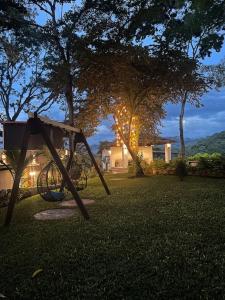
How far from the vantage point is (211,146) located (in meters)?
46.0

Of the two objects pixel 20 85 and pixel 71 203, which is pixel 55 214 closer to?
pixel 71 203

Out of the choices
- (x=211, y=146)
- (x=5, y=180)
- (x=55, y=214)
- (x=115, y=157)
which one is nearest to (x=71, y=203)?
(x=55, y=214)

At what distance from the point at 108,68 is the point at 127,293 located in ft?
51.6

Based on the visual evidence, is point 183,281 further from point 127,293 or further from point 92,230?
point 92,230

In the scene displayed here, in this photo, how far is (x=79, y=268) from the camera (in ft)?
13.9

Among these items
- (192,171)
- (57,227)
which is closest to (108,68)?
(192,171)

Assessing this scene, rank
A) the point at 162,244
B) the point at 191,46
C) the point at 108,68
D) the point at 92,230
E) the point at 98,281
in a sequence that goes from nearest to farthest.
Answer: the point at 98,281 → the point at 162,244 → the point at 92,230 → the point at 108,68 → the point at 191,46

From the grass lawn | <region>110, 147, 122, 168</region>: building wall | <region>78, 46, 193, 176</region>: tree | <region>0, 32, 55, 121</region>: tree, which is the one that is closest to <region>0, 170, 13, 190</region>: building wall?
the grass lawn

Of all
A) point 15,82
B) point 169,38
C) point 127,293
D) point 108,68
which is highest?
point 15,82

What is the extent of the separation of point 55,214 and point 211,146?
40949 mm

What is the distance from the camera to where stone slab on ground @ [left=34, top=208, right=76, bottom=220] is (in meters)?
7.94

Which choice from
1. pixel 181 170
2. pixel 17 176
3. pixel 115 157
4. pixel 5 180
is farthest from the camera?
pixel 115 157

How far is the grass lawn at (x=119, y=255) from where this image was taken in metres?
3.54

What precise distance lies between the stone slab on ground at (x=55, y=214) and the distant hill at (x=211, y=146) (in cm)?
3561
